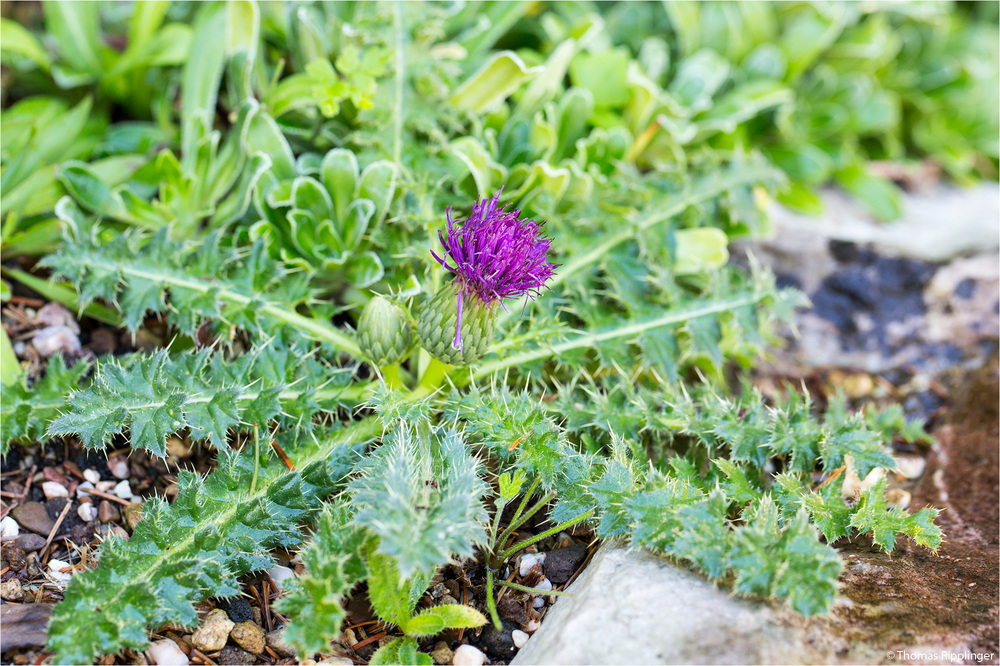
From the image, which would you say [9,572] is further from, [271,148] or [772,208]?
[772,208]

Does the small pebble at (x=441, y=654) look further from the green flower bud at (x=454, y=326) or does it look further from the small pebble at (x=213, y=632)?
the green flower bud at (x=454, y=326)

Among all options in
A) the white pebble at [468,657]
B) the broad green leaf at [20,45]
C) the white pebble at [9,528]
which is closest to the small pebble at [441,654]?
the white pebble at [468,657]

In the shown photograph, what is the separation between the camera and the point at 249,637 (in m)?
2.30

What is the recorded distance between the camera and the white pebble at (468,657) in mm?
2262

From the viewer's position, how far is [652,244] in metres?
3.42

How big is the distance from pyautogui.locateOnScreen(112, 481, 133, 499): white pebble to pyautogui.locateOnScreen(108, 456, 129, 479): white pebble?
1.4 inches

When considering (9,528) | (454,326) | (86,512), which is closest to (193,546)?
(86,512)

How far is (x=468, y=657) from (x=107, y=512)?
54.5 inches

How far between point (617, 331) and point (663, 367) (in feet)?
0.80

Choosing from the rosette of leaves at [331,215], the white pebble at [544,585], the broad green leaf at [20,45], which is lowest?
the white pebble at [544,585]

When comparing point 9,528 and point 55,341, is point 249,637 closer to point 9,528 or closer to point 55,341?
point 9,528

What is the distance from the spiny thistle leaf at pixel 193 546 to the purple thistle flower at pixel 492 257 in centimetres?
70

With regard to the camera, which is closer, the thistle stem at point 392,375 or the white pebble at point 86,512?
the white pebble at point 86,512

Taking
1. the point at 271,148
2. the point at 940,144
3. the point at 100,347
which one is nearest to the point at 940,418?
the point at 940,144
